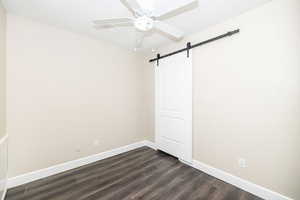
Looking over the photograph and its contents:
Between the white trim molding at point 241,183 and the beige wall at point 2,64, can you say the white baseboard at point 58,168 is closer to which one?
the beige wall at point 2,64

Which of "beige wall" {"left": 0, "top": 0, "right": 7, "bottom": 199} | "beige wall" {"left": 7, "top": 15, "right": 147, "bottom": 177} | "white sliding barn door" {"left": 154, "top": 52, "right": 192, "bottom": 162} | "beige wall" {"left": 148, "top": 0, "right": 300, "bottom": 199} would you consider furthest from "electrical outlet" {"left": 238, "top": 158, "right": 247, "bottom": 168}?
"beige wall" {"left": 0, "top": 0, "right": 7, "bottom": 199}

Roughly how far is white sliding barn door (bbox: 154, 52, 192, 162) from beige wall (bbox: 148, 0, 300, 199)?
284 millimetres

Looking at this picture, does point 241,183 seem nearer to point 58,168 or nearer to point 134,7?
point 134,7

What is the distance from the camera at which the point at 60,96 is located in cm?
218

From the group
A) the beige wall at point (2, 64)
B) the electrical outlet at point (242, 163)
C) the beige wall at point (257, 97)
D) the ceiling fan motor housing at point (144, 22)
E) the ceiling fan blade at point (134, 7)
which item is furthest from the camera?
the electrical outlet at point (242, 163)

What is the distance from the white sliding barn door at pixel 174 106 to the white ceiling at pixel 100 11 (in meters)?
0.63

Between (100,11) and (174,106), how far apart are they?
2.00 m

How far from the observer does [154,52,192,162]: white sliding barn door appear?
2.46 meters

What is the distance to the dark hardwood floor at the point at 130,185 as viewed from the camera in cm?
166

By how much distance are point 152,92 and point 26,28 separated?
2434mm

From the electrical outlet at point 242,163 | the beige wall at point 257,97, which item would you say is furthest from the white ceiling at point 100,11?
the electrical outlet at point 242,163

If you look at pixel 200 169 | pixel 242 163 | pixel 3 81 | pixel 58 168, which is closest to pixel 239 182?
pixel 242 163

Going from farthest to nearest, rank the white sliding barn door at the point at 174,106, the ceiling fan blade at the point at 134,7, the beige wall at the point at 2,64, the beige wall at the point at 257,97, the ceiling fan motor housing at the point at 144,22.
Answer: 1. the white sliding barn door at the point at 174,106
2. the beige wall at the point at 2,64
3. the beige wall at the point at 257,97
4. the ceiling fan motor housing at the point at 144,22
5. the ceiling fan blade at the point at 134,7

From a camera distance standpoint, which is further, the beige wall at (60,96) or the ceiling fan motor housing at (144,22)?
the beige wall at (60,96)
